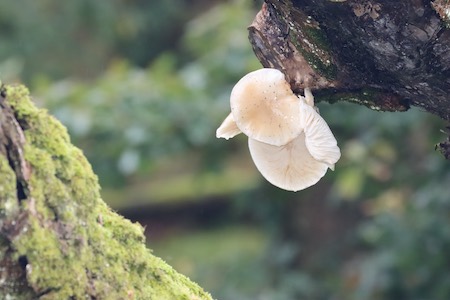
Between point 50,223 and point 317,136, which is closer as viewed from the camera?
point 50,223

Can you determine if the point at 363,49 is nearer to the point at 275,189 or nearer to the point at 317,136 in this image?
the point at 317,136

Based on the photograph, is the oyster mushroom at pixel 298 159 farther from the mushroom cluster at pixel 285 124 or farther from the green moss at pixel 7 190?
the green moss at pixel 7 190

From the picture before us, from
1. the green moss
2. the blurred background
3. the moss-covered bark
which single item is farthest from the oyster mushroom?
the blurred background

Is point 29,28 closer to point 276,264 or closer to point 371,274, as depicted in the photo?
point 276,264

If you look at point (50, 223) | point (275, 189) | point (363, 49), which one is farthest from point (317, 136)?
point (275, 189)

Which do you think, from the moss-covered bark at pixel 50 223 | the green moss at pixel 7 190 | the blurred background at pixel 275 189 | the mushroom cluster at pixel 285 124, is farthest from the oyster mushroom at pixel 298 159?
the blurred background at pixel 275 189

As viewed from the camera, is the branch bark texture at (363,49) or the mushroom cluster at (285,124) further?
the mushroom cluster at (285,124)

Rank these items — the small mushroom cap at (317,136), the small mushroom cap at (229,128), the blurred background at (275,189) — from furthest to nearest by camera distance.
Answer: the blurred background at (275,189) < the small mushroom cap at (229,128) < the small mushroom cap at (317,136)
